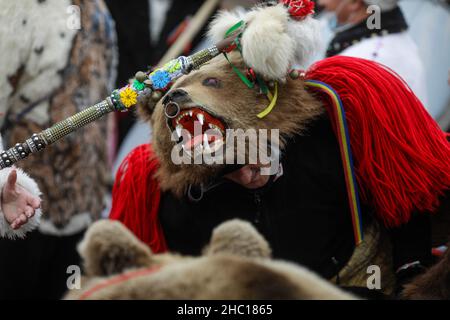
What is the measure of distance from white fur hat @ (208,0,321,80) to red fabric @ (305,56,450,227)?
0.51 ft

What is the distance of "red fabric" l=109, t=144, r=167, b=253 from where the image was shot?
1957 millimetres

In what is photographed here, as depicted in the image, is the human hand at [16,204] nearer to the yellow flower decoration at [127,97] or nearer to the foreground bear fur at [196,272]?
the yellow flower decoration at [127,97]

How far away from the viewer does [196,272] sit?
3.56ft

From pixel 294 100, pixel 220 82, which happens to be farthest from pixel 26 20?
pixel 294 100

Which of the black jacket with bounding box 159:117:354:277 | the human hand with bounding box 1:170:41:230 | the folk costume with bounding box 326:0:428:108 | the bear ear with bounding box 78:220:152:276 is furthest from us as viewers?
the folk costume with bounding box 326:0:428:108

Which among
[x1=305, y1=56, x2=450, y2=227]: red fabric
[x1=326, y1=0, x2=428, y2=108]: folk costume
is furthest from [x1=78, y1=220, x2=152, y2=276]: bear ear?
[x1=326, y1=0, x2=428, y2=108]: folk costume

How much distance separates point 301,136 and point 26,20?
2.81 feet

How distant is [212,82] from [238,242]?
71 centimetres

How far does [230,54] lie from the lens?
1.85 m

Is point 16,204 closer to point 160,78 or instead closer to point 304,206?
point 160,78

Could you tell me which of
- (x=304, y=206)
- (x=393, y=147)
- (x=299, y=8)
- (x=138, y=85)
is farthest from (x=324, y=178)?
(x=138, y=85)

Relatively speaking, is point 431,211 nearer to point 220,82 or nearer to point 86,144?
point 220,82

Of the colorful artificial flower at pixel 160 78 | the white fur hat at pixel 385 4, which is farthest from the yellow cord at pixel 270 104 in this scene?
the white fur hat at pixel 385 4
